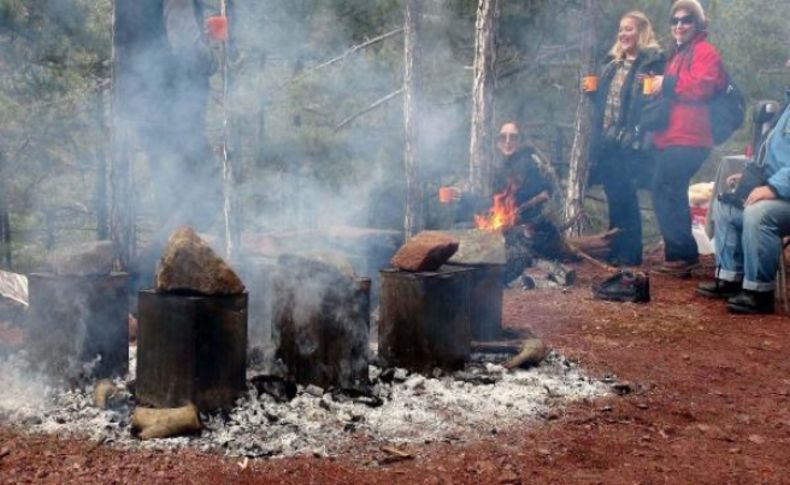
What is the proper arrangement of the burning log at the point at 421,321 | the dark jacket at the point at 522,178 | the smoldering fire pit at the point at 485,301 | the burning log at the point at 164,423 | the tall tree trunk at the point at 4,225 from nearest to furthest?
the burning log at the point at 164,423, the burning log at the point at 421,321, the smoldering fire pit at the point at 485,301, the dark jacket at the point at 522,178, the tall tree trunk at the point at 4,225

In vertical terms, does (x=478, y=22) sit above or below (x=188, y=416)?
above

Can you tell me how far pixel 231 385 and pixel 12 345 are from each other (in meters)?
2.07

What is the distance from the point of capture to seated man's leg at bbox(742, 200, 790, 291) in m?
6.51

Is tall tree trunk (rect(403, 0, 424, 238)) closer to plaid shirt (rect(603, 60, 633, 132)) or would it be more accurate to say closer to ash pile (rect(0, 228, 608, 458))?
plaid shirt (rect(603, 60, 633, 132))

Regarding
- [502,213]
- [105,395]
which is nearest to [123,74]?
[105,395]

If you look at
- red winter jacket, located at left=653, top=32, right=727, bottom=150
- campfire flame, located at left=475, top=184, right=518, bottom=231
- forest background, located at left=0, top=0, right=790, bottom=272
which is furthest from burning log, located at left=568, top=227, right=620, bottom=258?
forest background, located at left=0, top=0, right=790, bottom=272

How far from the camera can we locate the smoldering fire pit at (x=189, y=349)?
12.1ft

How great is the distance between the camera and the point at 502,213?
945 centimetres

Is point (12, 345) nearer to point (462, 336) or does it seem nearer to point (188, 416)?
point (188, 416)

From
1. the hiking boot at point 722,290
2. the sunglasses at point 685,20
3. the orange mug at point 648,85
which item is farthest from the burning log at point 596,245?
the sunglasses at point 685,20

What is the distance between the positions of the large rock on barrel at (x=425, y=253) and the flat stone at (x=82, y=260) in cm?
163

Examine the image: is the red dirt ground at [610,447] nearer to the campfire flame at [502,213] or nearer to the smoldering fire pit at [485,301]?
the smoldering fire pit at [485,301]

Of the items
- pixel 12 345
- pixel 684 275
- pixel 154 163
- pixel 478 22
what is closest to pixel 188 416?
pixel 12 345

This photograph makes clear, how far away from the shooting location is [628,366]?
5031 millimetres
